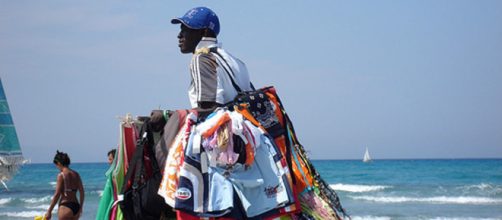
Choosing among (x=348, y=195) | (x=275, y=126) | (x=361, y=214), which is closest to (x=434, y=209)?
(x=361, y=214)

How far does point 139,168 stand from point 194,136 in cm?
33

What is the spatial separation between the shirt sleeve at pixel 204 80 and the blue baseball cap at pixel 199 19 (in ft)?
0.71

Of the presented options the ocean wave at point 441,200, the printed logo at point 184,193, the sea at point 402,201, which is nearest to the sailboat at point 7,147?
the sea at point 402,201

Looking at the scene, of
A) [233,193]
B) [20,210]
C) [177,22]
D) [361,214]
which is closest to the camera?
[233,193]

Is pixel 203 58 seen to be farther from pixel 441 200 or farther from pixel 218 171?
pixel 441 200

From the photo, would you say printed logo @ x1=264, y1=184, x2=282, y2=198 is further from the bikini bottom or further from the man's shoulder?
the bikini bottom

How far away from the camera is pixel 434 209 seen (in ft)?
74.9

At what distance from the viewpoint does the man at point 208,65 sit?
3.63 metres

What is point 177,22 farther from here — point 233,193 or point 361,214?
point 361,214

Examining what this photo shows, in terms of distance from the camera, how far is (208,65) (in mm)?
3662

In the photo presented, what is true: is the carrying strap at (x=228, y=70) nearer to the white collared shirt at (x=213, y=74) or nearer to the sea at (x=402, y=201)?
the white collared shirt at (x=213, y=74)

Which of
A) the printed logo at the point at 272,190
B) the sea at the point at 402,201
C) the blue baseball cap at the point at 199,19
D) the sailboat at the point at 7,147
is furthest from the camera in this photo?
the sea at the point at 402,201

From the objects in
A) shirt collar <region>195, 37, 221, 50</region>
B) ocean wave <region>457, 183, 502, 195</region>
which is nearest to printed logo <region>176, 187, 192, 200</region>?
shirt collar <region>195, 37, 221, 50</region>

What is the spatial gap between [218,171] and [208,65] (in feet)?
1.72
